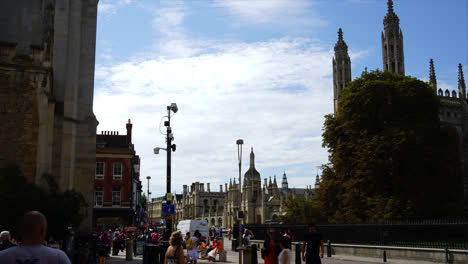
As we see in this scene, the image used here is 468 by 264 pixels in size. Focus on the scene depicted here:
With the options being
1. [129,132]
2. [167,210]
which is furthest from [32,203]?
[129,132]

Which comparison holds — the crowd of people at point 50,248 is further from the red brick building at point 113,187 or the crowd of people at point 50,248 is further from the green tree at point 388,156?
the red brick building at point 113,187

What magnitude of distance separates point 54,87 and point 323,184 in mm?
24010

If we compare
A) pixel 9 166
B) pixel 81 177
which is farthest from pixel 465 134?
pixel 9 166

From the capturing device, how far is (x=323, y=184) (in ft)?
124

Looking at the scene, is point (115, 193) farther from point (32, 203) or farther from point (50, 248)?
point (50, 248)

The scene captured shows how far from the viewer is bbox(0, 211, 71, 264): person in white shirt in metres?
3.53

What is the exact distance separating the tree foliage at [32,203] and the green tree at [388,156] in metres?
22.1

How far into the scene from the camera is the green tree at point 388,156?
33.4 metres

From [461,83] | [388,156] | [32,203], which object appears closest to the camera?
[32,203]

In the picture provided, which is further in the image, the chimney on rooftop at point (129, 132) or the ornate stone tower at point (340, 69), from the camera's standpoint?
the ornate stone tower at point (340, 69)

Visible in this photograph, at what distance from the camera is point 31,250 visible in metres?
3.56

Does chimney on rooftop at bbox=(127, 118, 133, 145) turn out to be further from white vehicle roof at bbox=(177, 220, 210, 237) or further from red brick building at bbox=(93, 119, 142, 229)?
white vehicle roof at bbox=(177, 220, 210, 237)

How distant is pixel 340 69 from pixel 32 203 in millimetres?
63722

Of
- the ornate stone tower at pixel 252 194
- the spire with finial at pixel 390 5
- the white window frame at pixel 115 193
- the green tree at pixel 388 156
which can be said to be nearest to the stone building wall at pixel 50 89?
the green tree at pixel 388 156
